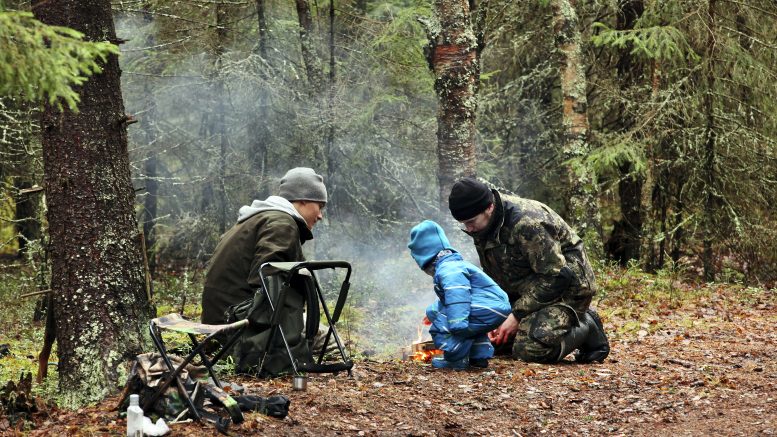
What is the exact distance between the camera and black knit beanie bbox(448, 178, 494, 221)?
6594mm

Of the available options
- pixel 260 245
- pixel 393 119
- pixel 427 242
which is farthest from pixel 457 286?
pixel 393 119

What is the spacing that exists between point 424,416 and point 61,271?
2.51 metres

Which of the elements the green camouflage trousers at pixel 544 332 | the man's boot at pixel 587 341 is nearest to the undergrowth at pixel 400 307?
the green camouflage trousers at pixel 544 332

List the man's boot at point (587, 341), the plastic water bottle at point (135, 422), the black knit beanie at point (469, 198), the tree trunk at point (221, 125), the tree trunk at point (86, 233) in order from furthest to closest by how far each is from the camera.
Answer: the tree trunk at point (221, 125), the man's boot at point (587, 341), the black knit beanie at point (469, 198), the tree trunk at point (86, 233), the plastic water bottle at point (135, 422)

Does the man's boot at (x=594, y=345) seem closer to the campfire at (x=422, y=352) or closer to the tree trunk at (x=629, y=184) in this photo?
the campfire at (x=422, y=352)

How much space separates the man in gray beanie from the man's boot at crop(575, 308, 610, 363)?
2691mm

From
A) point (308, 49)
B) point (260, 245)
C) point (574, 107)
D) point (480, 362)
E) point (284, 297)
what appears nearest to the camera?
point (284, 297)

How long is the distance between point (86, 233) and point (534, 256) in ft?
11.8

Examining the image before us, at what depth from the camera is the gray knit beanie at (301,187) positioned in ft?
21.5

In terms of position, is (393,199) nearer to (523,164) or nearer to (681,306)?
(523,164)

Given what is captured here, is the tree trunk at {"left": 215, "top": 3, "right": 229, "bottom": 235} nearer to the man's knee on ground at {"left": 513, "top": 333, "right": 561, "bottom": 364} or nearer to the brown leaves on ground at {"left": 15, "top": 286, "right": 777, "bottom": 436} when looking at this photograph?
the brown leaves on ground at {"left": 15, "top": 286, "right": 777, "bottom": 436}

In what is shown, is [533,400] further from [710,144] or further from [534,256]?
[710,144]

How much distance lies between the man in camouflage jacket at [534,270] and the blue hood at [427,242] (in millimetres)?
241

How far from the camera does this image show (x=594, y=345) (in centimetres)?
731
